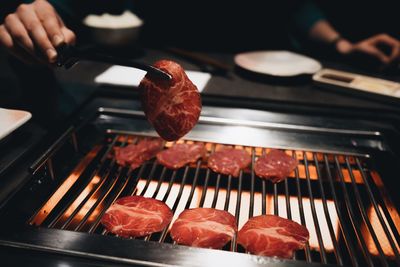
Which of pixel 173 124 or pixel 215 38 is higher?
pixel 173 124

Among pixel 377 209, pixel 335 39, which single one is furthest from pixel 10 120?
pixel 335 39

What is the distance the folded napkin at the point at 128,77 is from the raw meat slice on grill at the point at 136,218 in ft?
4.19


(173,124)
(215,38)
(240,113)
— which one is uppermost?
(173,124)

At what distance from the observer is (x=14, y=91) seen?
2.76 m

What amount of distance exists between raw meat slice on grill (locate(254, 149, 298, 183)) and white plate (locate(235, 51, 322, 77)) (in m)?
1.14

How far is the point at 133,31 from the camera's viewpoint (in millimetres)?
3562

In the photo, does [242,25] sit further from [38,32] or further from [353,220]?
[353,220]

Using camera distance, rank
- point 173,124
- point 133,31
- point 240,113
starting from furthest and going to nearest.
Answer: point 133,31 < point 240,113 < point 173,124

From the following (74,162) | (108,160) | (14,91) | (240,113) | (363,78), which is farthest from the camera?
(363,78)

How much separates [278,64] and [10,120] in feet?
Answer: 7.54

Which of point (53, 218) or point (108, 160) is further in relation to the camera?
point (108, 160)

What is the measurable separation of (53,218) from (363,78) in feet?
8.57

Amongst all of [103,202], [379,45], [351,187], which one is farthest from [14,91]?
[379,45]

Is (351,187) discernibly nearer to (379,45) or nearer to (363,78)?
(363,78)
